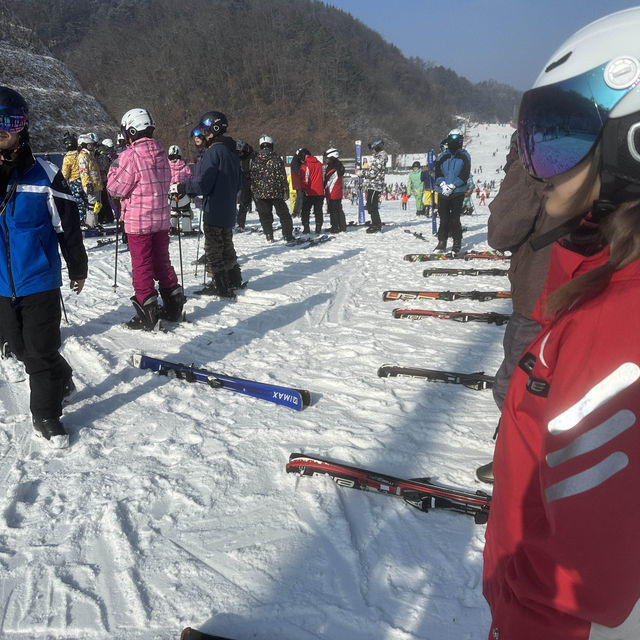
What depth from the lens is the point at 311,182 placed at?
34.8 ft

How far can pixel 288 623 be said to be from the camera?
5.71 feet

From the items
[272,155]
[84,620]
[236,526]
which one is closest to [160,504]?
[236,526]

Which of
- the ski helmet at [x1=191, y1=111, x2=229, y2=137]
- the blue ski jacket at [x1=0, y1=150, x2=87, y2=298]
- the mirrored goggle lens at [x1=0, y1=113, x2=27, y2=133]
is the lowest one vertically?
the blue ski jacket at [x1=0, y1=150, x2=87, y2=298]

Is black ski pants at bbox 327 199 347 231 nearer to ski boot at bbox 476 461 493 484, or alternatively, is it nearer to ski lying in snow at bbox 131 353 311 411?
ski lying in snow at bbox 131 353 311 411

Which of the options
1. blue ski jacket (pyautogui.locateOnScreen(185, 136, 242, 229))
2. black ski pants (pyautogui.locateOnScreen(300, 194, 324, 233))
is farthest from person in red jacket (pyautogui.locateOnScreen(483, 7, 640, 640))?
black ski pants (pyautogui.locateOnScreen(300, 194, 324, 233))

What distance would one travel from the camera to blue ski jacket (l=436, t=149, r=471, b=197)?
308 inches

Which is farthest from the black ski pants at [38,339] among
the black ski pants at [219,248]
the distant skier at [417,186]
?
the distant skier at [417,186]

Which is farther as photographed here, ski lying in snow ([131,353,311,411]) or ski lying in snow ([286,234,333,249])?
ski lying in snow ([286,234,333,249])

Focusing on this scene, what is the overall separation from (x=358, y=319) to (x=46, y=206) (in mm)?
3183

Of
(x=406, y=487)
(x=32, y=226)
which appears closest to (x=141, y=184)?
(x=32, y=226)

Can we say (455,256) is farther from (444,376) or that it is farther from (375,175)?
(444,376)

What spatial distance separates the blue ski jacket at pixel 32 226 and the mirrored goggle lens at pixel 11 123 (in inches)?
5.4

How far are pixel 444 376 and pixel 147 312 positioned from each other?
2.82 m

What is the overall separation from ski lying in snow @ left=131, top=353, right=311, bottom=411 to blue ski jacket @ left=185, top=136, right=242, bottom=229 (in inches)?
83.7
